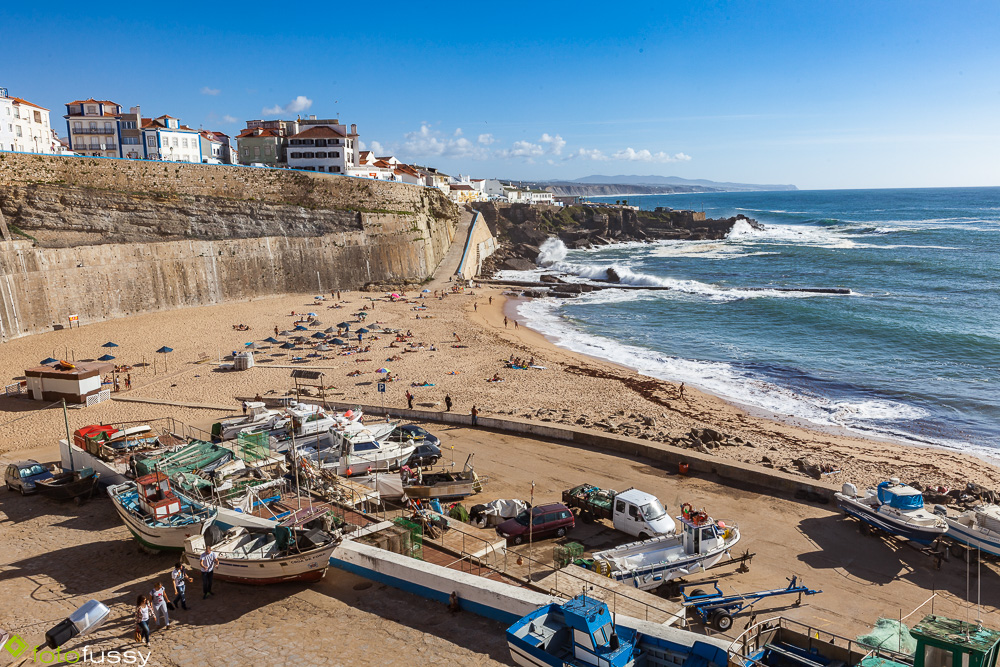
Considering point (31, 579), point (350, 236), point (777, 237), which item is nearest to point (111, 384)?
A: point (31, 579)

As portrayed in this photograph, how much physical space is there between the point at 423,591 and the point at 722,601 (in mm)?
4934

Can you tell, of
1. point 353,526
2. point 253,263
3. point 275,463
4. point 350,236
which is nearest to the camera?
point 353,526

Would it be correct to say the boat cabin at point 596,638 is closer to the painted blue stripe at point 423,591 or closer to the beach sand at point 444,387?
the painted blue stripe at point 423,591

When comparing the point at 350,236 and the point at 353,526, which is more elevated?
the point at 350,236

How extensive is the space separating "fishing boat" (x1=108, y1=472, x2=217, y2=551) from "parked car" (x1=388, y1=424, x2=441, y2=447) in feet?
21.4

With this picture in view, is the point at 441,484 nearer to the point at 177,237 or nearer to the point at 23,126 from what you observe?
the point at 177,237

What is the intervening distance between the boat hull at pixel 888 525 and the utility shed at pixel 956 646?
7988mm

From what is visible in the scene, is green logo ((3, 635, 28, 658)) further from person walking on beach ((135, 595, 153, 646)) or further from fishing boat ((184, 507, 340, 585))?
fishing boat ((184, 507, 340, 585))

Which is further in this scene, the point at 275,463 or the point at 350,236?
the point at 350,236

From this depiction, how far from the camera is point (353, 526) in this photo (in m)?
12.5

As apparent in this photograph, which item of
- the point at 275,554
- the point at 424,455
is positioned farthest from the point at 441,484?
the point at 275,554

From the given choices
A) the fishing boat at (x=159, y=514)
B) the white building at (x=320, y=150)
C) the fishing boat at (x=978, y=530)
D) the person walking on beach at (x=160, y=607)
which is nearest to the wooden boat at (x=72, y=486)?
the fishing boat at (x=159, y=514)

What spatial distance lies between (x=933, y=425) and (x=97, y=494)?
26.7 m

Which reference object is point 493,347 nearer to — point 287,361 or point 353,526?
point 287,361
